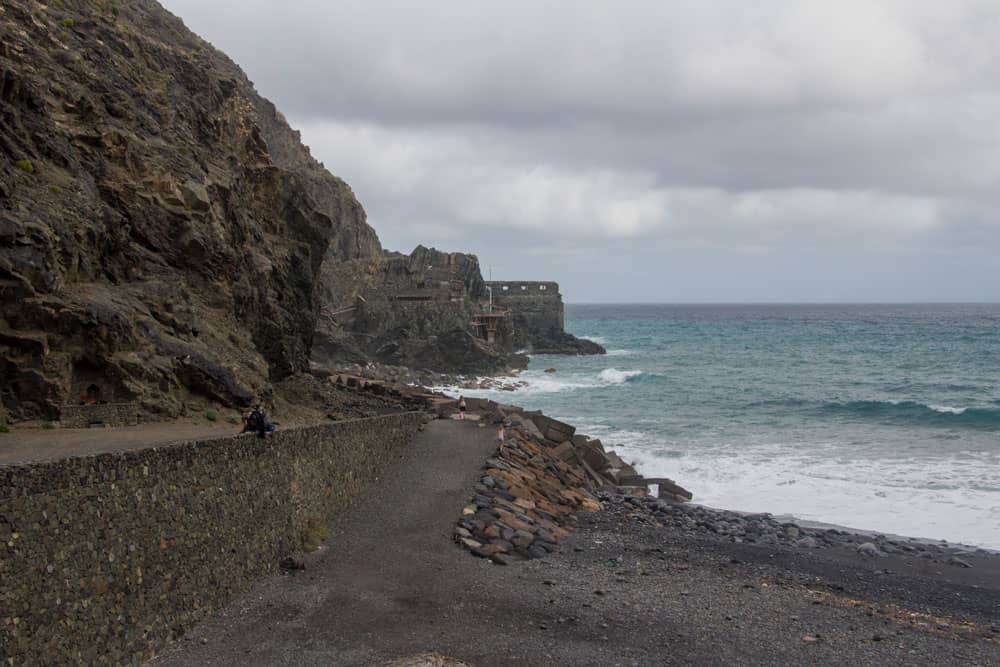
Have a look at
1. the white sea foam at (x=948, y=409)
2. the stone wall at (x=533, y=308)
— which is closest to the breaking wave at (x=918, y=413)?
the white sea foam at (x=948, y=409)

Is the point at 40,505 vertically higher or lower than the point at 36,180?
lower

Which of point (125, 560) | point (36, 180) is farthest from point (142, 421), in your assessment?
point (125, 560)

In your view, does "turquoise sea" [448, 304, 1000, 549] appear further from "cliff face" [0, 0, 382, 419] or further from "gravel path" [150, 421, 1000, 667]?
"cliff face" [0, 0, 382, 419]

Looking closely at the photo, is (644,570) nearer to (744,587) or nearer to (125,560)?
(744,587)

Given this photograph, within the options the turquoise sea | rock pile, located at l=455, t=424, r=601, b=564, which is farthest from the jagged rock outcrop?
rock pile, located at l=455, t=424, r=601, b=564

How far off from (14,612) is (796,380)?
183 ft

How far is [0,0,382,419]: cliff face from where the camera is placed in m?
13.1

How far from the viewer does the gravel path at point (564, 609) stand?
1037 cm

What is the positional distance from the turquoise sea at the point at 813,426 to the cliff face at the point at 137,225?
43.9 feet

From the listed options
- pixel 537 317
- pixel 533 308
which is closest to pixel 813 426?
pixel 537 317

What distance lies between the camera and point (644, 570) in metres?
14.5

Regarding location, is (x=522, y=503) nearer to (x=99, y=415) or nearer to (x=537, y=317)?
(x=99, y=415)

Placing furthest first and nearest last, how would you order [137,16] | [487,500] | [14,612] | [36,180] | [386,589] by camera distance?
1. [137,16]
2. [487,500]
3. [36,180]
4. [386,589]
5. [14,612]

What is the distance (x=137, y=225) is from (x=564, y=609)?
1125 cm
